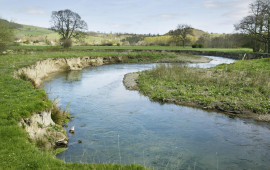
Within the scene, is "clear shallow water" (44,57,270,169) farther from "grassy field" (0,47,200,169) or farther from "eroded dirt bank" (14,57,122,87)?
"eroded dirt bank" (14,57,122,87)

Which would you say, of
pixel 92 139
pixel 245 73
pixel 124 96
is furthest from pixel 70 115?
pixel 245 73

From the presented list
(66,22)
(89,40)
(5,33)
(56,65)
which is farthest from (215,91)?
(89,40)

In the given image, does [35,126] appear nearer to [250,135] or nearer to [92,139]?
[92,139]

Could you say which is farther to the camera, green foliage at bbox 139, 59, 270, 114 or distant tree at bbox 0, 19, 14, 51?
distant tree at bbox 0, 19, 14, 51

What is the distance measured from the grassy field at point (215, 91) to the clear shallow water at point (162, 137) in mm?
1113

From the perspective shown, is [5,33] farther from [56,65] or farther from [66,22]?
[66,22]

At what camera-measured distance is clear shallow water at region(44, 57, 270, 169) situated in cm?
788

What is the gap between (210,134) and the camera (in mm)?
10250

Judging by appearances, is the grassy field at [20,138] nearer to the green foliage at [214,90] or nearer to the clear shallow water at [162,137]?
the clear shallow water at [162,137]

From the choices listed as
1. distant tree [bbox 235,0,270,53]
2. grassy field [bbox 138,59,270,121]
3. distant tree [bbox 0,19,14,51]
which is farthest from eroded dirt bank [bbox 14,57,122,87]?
distant tree [bbox 235,0,270,53]

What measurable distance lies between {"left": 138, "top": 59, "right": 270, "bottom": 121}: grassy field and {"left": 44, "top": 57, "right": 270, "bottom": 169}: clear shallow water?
1.11 m

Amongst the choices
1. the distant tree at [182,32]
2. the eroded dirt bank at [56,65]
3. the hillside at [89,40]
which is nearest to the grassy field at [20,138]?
the eroded dirt bank at [56,65]

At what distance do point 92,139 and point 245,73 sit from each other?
53.4 feet

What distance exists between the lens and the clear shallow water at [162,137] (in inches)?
310
